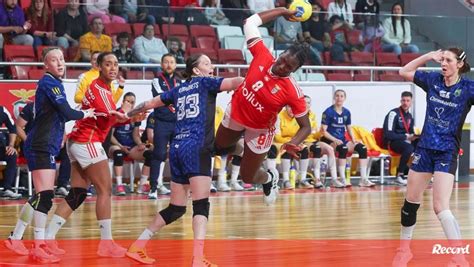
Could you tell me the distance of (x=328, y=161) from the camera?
19.0m

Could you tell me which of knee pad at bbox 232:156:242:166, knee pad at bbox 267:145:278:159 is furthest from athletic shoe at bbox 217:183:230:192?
knee pad at bbox 267:145:278:159

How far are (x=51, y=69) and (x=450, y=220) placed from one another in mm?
3887

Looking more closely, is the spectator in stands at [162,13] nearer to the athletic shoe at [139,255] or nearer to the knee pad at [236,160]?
the knee pad at [236,160]

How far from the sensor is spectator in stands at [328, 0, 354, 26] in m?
20.5

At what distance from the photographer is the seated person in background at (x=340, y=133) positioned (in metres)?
18.8

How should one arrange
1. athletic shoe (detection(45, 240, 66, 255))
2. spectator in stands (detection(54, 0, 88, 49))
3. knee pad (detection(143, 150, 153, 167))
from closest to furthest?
athletic shoe (detection(45, 240, 66, 255)) → knee pad (detection(143, 150, 153, 167)) → spectator in stands (detection(54, 0, 88, 49))

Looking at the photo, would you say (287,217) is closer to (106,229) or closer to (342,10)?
(106,229)

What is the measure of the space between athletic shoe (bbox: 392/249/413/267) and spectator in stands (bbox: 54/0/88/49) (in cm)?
1016

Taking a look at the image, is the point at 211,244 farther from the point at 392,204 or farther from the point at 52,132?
the point at 392,204

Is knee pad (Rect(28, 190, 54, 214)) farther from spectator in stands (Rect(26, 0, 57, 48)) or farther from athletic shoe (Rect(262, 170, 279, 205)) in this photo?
spectator in stands (Rect(26, 0, 57, 48))

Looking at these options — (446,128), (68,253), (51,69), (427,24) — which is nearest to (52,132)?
(51,69)

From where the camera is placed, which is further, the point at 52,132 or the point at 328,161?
the point at 328,161

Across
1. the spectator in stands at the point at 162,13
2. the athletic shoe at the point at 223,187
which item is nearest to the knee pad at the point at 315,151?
the athletic shoe at the point at 223,187

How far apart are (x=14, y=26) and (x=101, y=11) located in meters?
1.57
